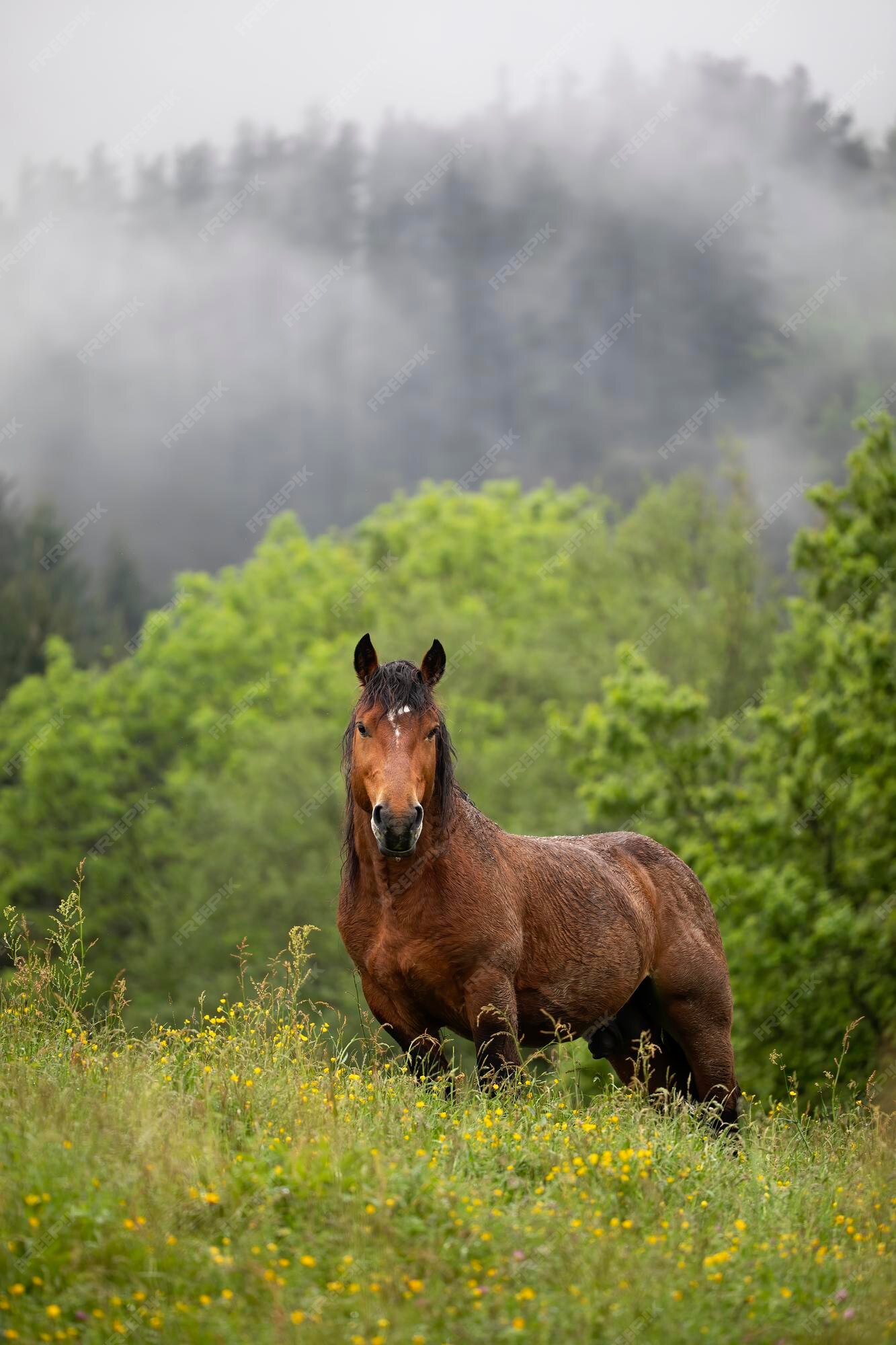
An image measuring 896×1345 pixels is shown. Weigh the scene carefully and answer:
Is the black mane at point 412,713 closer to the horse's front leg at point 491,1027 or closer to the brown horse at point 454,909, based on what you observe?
the brown horse at point 454,909

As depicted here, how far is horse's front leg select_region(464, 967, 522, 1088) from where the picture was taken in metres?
6.48

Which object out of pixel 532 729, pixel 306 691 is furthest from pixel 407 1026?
pixel 306 691

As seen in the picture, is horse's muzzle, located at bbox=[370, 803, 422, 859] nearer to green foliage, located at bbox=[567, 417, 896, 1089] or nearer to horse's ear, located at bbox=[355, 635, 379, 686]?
horse's ear, located at bbox=[355, 635, 379, 686]

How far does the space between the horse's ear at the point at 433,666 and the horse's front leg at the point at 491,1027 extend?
1.63m

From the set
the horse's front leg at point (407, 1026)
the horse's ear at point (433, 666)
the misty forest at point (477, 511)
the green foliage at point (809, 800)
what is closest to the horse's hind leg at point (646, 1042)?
the horse's front leg at point (407, 1026)

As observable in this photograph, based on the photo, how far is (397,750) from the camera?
641 cm

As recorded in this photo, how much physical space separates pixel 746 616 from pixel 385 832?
967 inches

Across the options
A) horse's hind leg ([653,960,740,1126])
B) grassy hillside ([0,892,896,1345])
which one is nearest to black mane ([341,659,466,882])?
grassy hillside ([0,892,896,1345])

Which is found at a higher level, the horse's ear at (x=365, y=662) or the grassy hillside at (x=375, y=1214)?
the horse's ear at (x=365, y=662)

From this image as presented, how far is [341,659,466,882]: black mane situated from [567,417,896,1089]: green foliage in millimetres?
10138

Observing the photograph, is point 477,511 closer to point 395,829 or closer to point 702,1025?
point 702,1025

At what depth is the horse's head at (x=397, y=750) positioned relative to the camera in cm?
617

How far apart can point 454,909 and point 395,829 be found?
756mm

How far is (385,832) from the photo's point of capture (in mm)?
6129
